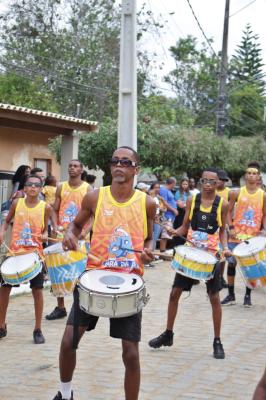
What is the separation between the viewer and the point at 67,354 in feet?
16.0

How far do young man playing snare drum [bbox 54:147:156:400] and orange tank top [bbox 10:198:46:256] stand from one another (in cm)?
266

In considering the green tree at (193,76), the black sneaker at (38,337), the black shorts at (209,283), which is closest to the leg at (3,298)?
the black sneaker at (38,337)

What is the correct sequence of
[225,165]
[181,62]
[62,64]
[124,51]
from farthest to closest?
[181,62] < [62,64] < [225,165] < [124,51]

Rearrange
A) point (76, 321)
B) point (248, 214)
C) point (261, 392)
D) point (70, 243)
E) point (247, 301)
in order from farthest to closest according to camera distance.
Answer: point (247, 301) < point (248, 214) < point (70, 243) < point (76, 321) < point (261, 392)

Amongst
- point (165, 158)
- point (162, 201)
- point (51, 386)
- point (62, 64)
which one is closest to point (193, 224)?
point (51, 386)

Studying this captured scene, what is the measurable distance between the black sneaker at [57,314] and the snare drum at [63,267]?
3.54ft

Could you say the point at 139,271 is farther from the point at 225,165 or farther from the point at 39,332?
the point at 225,165

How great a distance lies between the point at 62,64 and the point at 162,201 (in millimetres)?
20955

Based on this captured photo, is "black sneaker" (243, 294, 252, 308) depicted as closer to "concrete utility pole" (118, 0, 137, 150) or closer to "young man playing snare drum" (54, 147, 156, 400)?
"concrete utility pole" (118, 0, 137, 150)

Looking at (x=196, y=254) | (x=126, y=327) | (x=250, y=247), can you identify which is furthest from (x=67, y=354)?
(x=250, y=247)

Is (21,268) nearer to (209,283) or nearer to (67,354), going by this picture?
(209,283)

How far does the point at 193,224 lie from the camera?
24.8 ft

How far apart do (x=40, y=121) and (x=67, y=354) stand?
12219mm

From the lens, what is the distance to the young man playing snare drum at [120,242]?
15.7 ft
